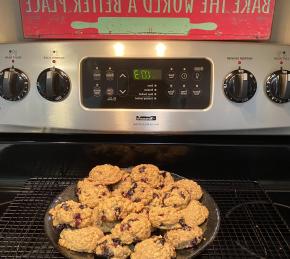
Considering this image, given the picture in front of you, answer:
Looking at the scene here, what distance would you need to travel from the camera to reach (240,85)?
2.45 feet

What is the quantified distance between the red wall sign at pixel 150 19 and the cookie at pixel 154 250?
40 cm

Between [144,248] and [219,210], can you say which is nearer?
[144,248]

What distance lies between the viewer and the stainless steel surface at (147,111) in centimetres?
76

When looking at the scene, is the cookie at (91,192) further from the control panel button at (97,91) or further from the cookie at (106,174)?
the control panel button at (97,91)

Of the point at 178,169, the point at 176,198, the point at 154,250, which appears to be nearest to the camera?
the point at 154,250

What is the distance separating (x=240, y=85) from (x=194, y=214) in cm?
26

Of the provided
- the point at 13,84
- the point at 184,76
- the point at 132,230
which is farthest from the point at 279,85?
the point at 13,84

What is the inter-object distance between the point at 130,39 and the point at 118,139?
212 millimetres

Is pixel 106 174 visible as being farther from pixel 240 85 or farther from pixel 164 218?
pixel 240 85

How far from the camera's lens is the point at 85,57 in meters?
0.76

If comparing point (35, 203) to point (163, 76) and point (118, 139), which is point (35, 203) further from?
point (163, 76)

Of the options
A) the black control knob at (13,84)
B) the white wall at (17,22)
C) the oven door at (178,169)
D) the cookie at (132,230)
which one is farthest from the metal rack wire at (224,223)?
the white wall at (17,22)

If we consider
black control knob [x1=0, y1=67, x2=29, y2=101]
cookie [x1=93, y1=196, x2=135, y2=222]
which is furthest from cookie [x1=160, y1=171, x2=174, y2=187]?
black control knob [x1=0, y1=67, x2=29, y2=101]

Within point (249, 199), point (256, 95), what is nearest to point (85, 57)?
point (256, 95)
